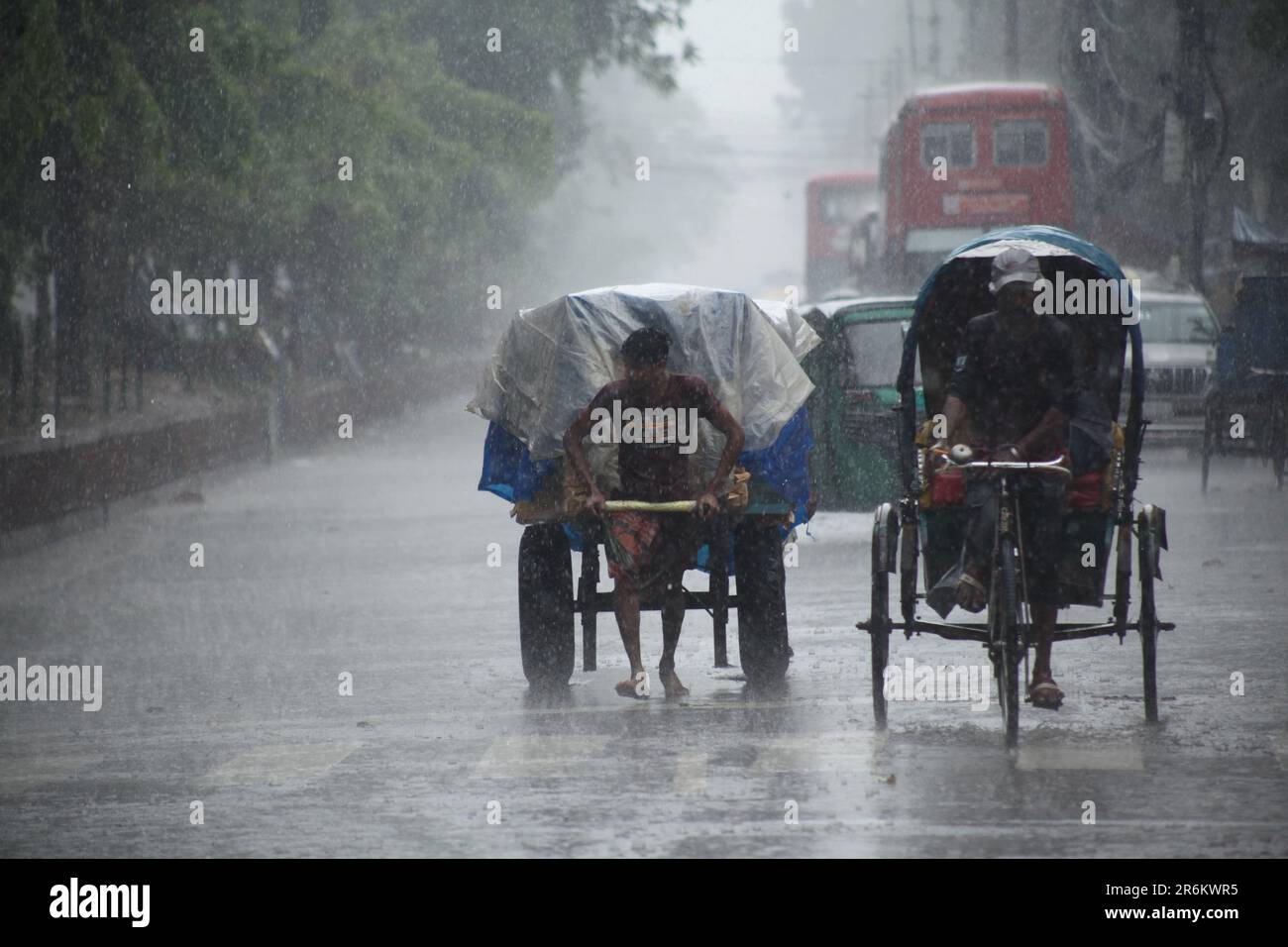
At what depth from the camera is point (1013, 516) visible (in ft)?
26.7

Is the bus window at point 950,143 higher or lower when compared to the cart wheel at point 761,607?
higher

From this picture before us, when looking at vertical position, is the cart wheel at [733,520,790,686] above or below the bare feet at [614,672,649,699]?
above

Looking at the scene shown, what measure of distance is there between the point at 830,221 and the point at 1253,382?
4050 cm

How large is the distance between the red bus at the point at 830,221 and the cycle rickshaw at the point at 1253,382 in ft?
124

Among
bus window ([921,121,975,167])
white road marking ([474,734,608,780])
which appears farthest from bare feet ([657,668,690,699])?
bus window ([921,121,975,167])

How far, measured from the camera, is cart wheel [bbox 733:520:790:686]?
980 cm

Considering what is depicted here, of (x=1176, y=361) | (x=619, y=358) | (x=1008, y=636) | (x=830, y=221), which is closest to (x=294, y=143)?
(x=1176, y=361)

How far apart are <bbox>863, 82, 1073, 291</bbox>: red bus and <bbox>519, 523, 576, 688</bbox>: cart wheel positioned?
2271 cm

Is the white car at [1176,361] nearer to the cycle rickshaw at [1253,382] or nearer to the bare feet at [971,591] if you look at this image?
the cycle rickshaw at [1253,382]

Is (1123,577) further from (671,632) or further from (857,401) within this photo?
(857,401)

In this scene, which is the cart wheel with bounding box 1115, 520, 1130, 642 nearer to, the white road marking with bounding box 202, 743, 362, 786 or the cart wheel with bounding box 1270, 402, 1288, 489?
the white road marking with bounding box 202, 743, 362, 786

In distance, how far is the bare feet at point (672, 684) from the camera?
957 centimetres

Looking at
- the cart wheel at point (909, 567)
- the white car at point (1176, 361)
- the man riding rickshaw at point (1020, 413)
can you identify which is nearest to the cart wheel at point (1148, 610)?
the man riding rickshaw at point (1020, 413)

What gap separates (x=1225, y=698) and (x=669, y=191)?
13681cm
